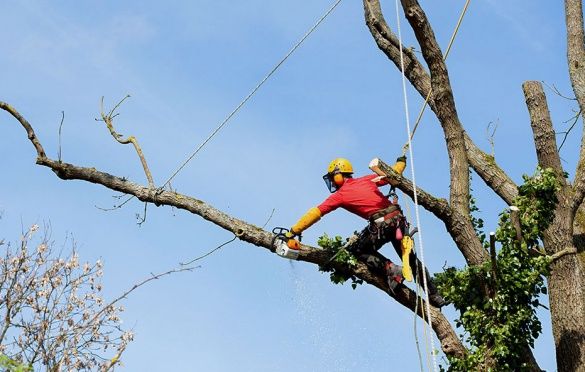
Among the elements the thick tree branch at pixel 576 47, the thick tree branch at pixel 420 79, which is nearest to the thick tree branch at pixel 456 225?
the thick tree branch at pixel 420 79

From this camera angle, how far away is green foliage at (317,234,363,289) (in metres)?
8.33

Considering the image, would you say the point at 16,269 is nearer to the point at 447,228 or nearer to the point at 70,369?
the point at 70,369

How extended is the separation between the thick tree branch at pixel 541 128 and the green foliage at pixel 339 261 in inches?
102

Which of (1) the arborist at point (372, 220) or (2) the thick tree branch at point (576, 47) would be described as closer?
(1) the arborist at point (372, 220)

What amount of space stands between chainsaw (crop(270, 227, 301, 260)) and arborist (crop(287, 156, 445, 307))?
6 cm

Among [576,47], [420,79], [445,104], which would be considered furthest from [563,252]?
[576,47]

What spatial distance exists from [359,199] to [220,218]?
1.44 metres

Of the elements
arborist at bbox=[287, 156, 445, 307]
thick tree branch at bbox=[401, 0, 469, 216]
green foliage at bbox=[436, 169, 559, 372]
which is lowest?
green foliage at bbox=[436, 169, 559, 372]

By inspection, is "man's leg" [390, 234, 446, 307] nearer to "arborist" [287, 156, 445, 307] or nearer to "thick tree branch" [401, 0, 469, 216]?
"arborist" [287, 156, 445, 307]

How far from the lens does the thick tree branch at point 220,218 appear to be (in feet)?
27.2

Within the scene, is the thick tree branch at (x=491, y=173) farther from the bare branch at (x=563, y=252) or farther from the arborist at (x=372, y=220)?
the arborist at (x=372, y=220)

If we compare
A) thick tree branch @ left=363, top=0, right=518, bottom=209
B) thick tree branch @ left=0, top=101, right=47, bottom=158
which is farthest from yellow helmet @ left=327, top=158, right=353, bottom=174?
thick tree branch @ left=0, top=101, right=47, bottom=158

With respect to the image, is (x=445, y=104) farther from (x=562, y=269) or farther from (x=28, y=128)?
(x=28, y=128)

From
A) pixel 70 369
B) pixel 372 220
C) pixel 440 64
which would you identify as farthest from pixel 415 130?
pixel 70 369
